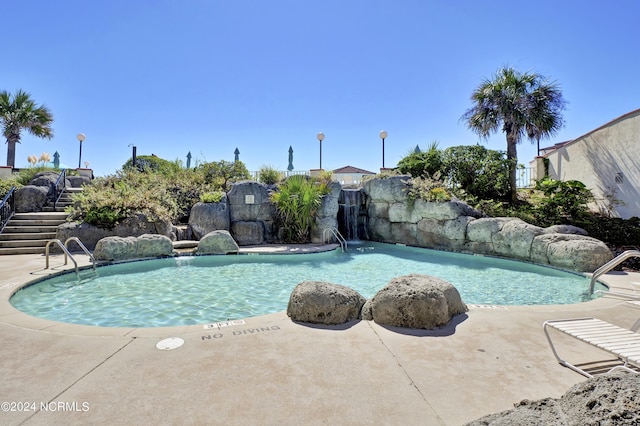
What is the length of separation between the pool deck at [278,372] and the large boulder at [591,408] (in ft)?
1.84

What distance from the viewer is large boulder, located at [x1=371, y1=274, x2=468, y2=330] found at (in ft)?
11.5

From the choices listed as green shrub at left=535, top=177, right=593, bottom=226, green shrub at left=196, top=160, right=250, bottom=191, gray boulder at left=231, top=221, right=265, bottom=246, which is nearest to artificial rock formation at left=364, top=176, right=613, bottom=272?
green shrub at left=535, top=177, right=593, bottom=226

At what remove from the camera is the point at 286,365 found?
8.54 feet

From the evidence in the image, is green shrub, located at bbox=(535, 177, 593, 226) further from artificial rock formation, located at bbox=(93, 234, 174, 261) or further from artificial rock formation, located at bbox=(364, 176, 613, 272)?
artificial rock formation, located at bbox=(93, 234, 174, 261)

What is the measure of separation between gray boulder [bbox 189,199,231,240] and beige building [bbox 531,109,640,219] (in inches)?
550

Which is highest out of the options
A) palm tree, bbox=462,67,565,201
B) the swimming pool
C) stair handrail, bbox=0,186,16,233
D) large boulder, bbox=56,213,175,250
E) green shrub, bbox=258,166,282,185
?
palm tree, bbox=462,67,565,201

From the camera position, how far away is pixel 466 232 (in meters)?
10.5

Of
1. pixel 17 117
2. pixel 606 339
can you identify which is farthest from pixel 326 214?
pixel 17 117

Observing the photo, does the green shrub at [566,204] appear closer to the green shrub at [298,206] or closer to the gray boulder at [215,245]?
the green shrub at [298,206]

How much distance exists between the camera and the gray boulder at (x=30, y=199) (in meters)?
11.0

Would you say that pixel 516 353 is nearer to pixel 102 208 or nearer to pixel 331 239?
pixel 331 239

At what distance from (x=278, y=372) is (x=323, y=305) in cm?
121

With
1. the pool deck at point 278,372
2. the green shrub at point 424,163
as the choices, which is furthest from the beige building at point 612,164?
the pool deck at point 278,372

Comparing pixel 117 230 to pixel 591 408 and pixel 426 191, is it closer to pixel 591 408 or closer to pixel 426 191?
pixel 426 191
